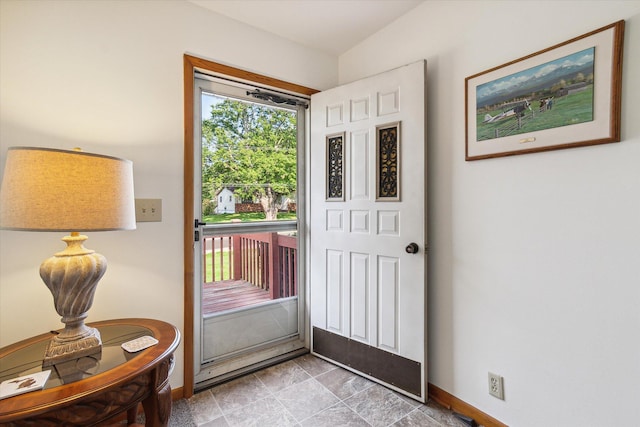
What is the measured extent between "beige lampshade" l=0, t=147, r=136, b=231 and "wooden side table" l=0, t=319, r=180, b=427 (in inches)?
18.6

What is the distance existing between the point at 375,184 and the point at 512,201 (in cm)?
77

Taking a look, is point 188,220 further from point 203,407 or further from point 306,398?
point 306,398

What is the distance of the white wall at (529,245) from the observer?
3.87ft

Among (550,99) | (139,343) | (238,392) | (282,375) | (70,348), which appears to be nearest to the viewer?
(70,348)

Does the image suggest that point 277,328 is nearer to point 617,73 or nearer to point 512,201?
point 512,201

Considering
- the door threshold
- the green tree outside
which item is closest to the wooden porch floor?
the door threshold

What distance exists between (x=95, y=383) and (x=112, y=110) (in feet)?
4.34

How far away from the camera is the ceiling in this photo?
1.85m

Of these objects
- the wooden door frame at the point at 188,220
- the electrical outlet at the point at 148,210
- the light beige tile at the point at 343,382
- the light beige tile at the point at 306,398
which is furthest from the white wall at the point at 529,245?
the electrical outlet at the point at 148,210

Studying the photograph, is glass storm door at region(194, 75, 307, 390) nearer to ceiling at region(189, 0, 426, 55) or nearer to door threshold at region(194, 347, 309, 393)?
door threshold at region(194, 347, 309, 393)

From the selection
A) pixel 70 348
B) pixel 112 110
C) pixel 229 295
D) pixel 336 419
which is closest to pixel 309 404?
pixel 336 419

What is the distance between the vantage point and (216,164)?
2047 millimetres

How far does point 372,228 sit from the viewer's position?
199 centimetres

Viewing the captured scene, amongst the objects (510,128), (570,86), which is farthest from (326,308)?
(570,86)
